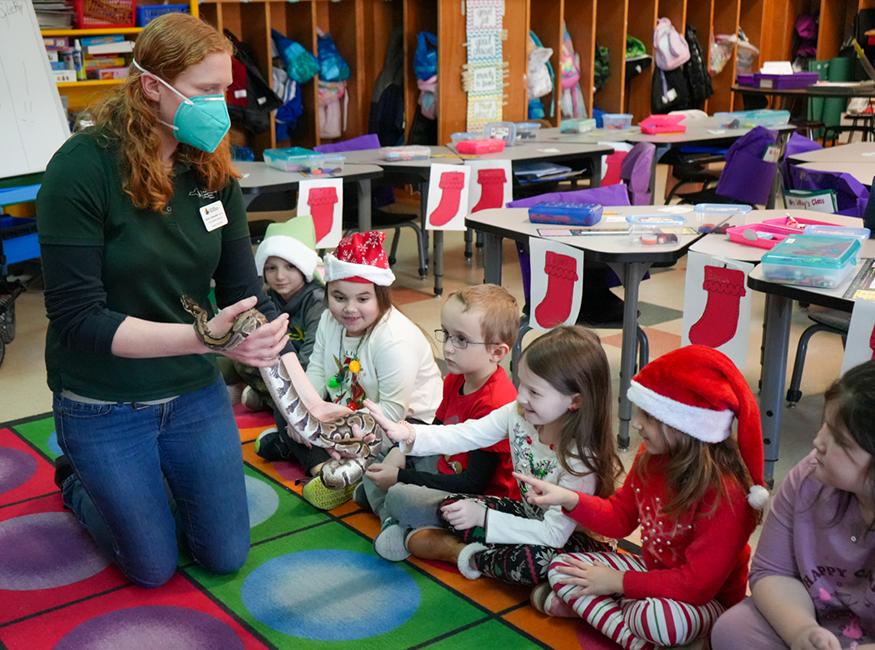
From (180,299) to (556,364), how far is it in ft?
2.84

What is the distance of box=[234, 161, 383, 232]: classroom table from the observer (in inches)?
155

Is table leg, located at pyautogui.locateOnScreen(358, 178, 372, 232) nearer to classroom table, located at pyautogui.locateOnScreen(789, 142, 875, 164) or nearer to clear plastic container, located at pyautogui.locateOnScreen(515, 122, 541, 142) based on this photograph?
clear plastic container, located at pyautogui.locateOnScreen(515, 122, 541, 142)

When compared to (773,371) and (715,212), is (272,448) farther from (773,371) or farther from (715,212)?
(715,212)

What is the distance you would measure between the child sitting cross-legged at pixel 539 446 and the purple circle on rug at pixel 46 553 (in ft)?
2.81

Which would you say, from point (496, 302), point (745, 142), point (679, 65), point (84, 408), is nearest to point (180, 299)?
point (84, 408)

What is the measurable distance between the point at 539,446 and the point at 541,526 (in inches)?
6.9

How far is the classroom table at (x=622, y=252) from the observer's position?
8.62ft

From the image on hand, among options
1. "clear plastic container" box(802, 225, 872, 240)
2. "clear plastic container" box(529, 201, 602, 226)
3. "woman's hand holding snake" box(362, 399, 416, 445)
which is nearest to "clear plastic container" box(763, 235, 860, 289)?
"clear plastic container" box(802, 225, 872, 240)

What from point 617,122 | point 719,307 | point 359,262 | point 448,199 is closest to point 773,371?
point 719,307

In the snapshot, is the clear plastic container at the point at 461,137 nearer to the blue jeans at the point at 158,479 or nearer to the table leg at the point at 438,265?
the table leg at the point at 438,265

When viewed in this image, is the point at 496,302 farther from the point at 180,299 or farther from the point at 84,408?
the point at 84,408

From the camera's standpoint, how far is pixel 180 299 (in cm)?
208

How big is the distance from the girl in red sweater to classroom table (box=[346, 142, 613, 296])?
2808 mm

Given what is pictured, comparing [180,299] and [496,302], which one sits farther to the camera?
[496,302]
